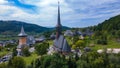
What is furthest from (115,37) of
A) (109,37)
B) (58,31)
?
(58,31)

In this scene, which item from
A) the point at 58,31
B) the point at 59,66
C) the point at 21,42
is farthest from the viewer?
the point at 21,42

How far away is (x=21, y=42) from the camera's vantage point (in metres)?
93.1

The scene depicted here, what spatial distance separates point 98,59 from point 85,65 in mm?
3480

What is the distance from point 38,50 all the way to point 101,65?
29542 mm

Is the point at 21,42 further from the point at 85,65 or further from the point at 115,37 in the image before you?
Answer: the point at 85,65

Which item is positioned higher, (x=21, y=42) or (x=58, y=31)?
(x=58, y=31)

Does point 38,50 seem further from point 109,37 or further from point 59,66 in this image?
point 109,37

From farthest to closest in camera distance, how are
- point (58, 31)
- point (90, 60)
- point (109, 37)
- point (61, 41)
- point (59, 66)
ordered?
point (109, 37) → point (58, 31) → point (61, 41) → point (90, 60) → point (59, 66)

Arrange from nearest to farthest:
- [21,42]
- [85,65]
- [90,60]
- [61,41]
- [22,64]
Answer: [85,65]
[90,60]
[22,64]
[61,41]
[21,42]

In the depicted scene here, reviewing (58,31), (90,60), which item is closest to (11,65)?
(90,60)

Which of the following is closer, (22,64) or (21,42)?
(22,64)

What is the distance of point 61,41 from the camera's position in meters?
70.6

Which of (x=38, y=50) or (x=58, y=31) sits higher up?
(x=58, y=31)

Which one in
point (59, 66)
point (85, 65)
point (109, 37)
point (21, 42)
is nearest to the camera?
point (59, 66)
